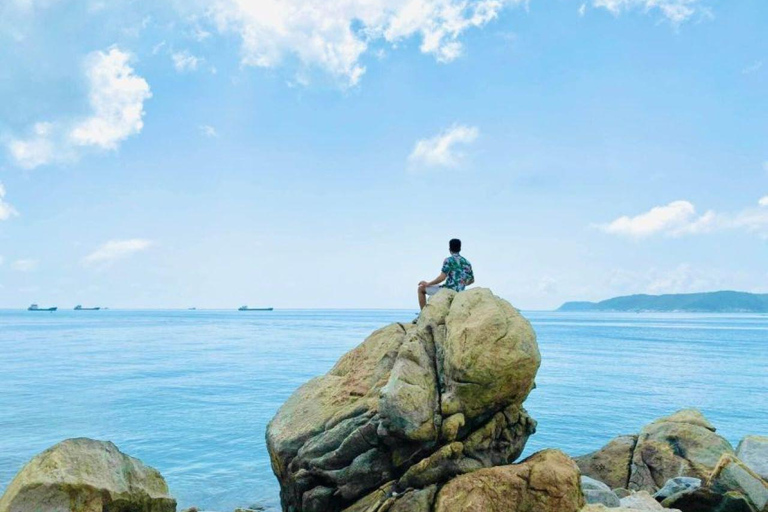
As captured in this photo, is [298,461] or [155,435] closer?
[298,461]

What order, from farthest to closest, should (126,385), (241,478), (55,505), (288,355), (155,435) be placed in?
(288,355) < (126,385) < (155,435) < (241,478) < (55,505)

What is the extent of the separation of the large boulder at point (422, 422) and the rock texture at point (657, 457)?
531cm

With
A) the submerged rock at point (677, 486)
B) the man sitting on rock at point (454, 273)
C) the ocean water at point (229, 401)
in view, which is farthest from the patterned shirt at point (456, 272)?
the ocean water at point (229, 401)

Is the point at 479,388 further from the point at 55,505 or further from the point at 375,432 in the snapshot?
the point at 55,505

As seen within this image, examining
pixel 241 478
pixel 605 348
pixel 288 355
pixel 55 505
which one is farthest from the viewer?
pixel 605 348

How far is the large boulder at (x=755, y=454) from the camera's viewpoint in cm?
1708

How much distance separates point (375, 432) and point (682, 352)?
81.9 m

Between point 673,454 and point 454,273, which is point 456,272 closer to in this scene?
point 454,273

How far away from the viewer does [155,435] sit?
31.3 metres

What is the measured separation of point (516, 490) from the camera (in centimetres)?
1214

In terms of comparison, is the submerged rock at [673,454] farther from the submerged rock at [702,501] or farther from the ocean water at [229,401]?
the ocean water at [229,401]

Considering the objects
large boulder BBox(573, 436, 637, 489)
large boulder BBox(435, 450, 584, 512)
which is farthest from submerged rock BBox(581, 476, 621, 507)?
large boulder BBox(573, 436, 637, 489)

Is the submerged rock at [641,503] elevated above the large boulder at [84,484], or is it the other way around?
the large boulder at [84,484]

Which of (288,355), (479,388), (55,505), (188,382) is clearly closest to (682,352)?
(288,355)
